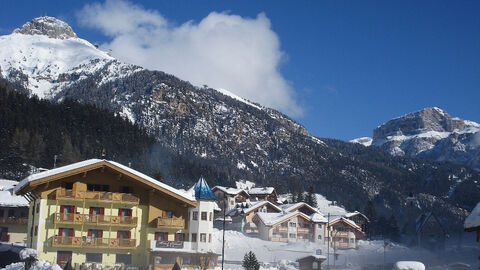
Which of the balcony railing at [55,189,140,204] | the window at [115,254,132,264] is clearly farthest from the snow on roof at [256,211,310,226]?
the balcony railing at [55,189,140,204]

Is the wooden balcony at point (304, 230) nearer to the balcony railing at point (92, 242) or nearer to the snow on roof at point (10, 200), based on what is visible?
the snow on roof at point (10, 200)

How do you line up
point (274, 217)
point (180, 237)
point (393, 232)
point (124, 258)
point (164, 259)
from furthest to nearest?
point (393, 232)
point (274, 217)
point (180, 237)
point (124, 258)
point (164, 259)

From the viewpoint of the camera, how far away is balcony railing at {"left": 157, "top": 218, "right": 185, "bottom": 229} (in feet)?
212

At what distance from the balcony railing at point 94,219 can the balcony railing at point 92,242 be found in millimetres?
1376

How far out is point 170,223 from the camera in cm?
6500

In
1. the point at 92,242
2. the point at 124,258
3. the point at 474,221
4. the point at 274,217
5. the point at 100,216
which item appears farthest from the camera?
the point at 274,217

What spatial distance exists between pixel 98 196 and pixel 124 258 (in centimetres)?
612

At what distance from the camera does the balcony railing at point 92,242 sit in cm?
6128

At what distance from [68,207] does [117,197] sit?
4.38m

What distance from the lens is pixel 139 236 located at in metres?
64.6

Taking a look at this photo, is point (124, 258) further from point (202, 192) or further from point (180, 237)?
point (202, 192)

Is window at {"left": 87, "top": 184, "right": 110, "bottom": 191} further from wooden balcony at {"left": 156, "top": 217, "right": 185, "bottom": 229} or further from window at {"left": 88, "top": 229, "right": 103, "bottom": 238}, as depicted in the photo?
wooden balcony at {"left": 156, "top": 217, "right": 185, "bottom": 229}

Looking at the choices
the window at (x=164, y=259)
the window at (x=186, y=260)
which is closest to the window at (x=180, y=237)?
the window at (x=186, y=260)

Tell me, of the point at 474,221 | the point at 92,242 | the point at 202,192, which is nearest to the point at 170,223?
the point at 202,192
